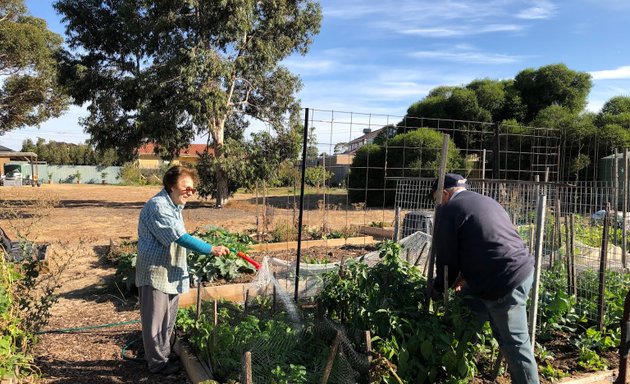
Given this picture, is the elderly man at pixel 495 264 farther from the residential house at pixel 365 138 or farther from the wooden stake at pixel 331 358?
the residential house at pixel 365 138

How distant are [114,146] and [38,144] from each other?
54.2m

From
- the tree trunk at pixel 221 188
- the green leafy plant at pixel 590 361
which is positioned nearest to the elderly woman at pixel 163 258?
the green leafy plant at pixel 590 361

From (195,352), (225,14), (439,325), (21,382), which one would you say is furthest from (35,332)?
(225,14)

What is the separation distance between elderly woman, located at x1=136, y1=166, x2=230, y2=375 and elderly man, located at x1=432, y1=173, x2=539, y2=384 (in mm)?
1648

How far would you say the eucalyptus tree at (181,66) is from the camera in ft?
51.9

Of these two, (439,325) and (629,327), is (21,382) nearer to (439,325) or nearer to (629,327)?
(439,325)

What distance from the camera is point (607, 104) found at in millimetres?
20656

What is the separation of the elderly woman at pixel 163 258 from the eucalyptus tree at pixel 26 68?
758 inches

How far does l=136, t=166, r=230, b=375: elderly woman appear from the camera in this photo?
328cm

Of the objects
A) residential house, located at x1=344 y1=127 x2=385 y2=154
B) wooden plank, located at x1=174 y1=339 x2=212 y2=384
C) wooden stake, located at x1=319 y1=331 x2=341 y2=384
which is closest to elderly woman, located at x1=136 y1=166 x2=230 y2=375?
wooden plank, located at x1=174 y1=339 x2=212 y2=384

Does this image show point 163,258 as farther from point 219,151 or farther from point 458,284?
point 219,151

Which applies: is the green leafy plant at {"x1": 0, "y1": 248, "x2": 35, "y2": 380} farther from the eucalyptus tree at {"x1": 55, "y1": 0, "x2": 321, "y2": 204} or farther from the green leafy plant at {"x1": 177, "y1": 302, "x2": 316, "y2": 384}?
the eucalyptus tree at {"x1": 55, "y1": 0, "x2": 321, "y2": 204}

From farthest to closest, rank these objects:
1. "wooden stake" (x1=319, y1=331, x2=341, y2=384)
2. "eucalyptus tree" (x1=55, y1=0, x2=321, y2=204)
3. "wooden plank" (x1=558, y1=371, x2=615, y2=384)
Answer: "eucalyptus tree" (x1=55, y1=0, x2=321, y2=204)
"wooden plank" (x1=558, y1=371, x2=615, y2=384)
"wooden stake" (x1=319, y1=331, x2=341, y2=384)

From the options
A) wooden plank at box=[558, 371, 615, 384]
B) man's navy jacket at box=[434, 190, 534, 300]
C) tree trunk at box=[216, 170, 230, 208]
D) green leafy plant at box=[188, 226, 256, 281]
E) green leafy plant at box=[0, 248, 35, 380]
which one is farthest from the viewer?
tree trunk at box=[216, 170, 230, 208]
